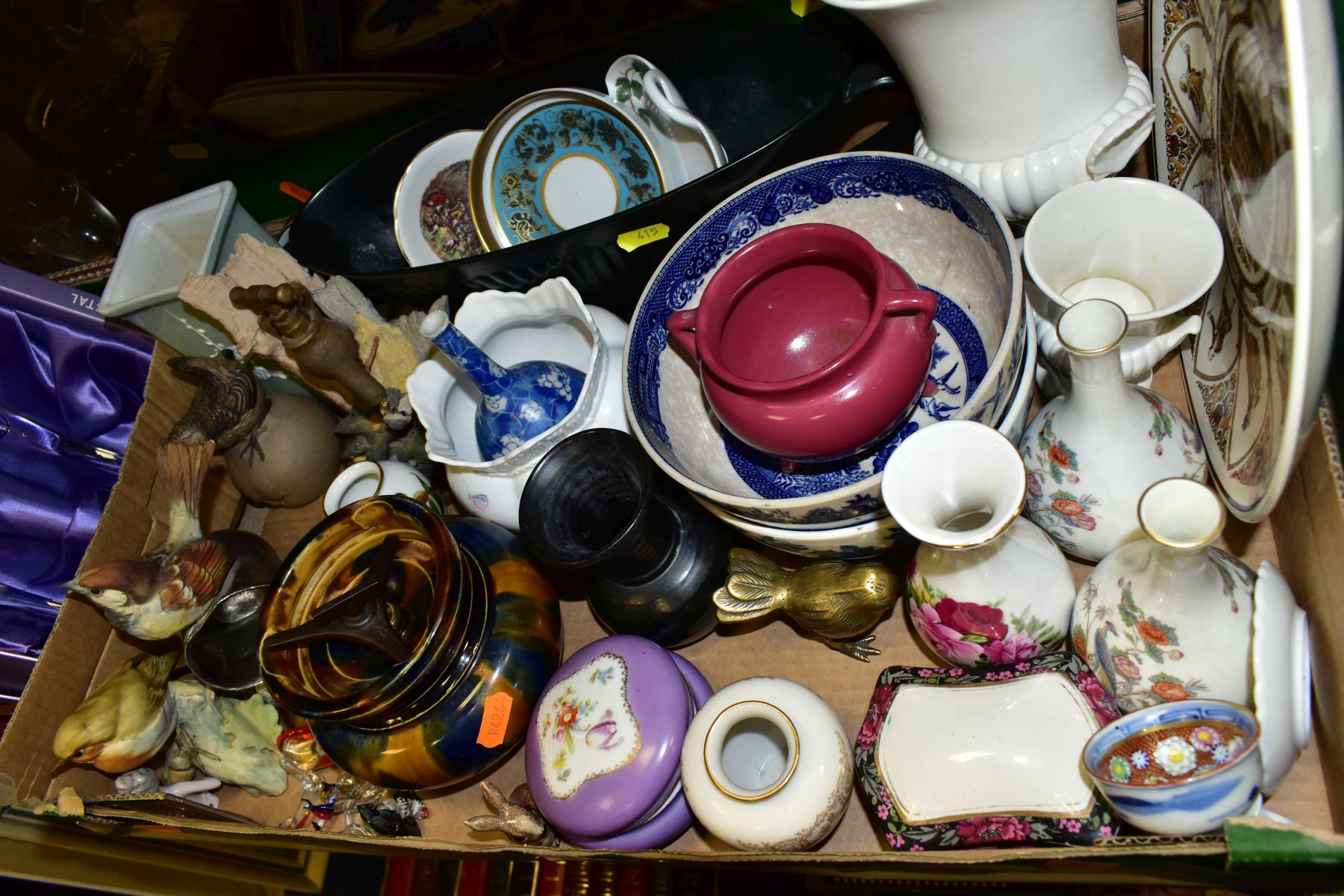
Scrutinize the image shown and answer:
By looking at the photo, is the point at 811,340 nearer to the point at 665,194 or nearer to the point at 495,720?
the point at 665,194

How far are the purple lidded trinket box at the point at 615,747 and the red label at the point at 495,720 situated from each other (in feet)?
0.11

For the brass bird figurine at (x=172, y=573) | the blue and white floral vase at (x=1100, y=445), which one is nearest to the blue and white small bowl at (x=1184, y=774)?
the blue and white floral vase at (x=1100, y=445)

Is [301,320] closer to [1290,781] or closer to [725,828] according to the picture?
[725,828]

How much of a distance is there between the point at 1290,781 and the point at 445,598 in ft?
2.84

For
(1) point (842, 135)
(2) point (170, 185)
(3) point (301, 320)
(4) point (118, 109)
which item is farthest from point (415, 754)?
(4) point (118, 109)

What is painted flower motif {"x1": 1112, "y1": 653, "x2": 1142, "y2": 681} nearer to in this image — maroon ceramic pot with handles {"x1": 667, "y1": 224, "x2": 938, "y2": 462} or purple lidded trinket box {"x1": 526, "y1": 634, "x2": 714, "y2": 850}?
maroon ceramic pot with handles {"x1": 667, "y1": 224, "x2": 938, "y2": 462}

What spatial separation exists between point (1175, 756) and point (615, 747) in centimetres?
55

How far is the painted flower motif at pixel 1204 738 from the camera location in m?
0.72

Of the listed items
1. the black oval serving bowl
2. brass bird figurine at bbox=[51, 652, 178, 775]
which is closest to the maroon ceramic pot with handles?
the black oval serving bowl

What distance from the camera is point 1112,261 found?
1.06 metres

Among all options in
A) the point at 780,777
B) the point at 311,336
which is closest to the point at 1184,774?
the point at 780,777

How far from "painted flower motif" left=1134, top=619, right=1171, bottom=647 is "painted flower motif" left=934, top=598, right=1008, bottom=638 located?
12cm

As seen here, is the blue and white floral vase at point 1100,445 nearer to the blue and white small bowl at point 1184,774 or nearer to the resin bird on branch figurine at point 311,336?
the blue and white small bowl at point 1184,774

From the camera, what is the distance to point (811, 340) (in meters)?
1.03
